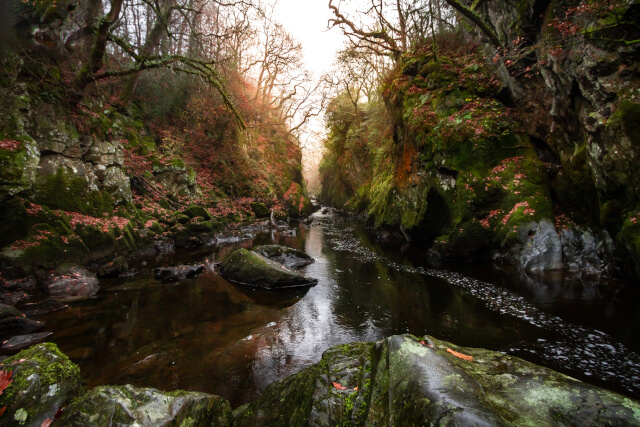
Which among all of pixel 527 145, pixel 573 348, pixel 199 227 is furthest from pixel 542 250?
pixel 199 227

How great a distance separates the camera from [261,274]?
8.54 m

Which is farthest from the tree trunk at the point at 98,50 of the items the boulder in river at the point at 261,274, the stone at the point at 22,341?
the stone at the point at 22,341

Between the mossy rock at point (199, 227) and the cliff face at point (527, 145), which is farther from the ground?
the cliff face at point (527, 145)

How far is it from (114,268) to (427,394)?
385 inches

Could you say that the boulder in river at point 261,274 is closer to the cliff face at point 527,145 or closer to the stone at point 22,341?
the stone at point 22,341

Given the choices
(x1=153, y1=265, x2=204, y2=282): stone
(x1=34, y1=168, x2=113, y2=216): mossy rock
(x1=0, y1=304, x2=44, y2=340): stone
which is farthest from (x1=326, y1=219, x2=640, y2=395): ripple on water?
(x1=34, y1=168, x2=113, y2=216): mossy rock

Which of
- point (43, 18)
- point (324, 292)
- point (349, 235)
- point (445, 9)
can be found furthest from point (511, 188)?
point (43, 18)

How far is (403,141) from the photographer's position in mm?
15344

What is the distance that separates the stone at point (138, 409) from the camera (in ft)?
7.18

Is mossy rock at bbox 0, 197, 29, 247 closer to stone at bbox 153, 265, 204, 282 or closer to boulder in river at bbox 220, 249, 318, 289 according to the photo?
stone at bbox 153, 265, 204, 282

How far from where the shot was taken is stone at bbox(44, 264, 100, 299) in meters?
7.09

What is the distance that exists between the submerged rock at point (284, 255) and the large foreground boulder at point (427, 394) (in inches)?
300

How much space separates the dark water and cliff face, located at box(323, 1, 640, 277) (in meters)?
1.32

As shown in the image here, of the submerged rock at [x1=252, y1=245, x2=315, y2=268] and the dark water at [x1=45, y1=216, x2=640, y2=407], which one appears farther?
the submerged rock at [x1=252, y1=245, x2=315, y2=268]
